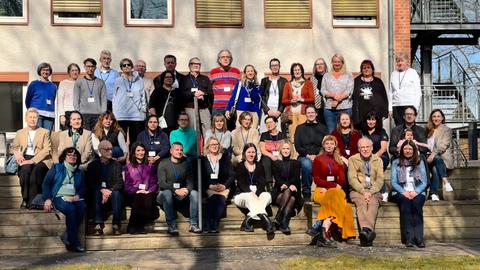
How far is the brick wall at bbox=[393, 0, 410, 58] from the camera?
18344 millimetres

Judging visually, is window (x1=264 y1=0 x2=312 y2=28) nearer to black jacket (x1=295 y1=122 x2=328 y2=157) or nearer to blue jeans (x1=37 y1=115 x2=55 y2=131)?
black jacket (x1=295 y1=122 x2=328 y2=157)

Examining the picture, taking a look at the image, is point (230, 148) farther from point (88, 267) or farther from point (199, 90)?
point (88, 267)

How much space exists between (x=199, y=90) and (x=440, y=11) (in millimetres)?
11619

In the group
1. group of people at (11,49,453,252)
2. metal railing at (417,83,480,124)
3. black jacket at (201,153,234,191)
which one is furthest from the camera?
metal railing at (417,83,480,124)

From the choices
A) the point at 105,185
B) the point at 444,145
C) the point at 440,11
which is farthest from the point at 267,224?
the point at 440,11

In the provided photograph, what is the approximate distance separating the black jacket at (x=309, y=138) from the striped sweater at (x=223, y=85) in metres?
1.52

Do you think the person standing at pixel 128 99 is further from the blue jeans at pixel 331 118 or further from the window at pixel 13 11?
the window at pixel 13 11

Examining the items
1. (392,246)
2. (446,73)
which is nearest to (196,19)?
(392,246)

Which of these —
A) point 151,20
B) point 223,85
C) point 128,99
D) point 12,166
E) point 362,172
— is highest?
point 151,20

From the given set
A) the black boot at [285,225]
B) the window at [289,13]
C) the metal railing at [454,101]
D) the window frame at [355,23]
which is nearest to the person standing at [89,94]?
the black boot at [285,225]

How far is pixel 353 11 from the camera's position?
18406 mm

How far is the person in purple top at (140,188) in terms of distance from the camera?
1130cm

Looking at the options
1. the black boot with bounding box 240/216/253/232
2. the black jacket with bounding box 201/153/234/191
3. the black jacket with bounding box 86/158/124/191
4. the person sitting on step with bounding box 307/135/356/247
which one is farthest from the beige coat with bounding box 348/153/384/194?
the black jacket with bounding box 86/158/124/191

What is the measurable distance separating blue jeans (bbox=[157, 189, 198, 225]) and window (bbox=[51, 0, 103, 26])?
771 centimetres
